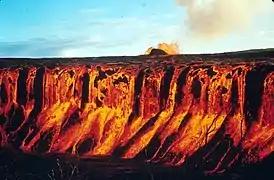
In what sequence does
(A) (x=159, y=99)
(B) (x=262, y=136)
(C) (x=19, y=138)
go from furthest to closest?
(C) (x=19, y=138)
(A) (x=159, y=99)
(B) (x=262, y=136)

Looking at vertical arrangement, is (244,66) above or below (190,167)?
above

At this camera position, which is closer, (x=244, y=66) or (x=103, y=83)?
(x=244, y=66)

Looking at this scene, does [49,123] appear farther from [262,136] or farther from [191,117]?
[262,136]

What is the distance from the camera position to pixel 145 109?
841 cm

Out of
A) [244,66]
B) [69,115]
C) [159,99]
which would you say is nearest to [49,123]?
[69,115]

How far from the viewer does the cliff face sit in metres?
7.84

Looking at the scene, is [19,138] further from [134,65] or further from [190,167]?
[190,167]

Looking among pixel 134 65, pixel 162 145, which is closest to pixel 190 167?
pixel 162 145

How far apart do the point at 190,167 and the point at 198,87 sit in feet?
3.47

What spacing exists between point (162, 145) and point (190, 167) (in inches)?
19.4

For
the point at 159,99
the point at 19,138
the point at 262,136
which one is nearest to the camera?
the point at 262,136

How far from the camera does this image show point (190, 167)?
795 centimetres

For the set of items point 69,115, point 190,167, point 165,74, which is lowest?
point 190,167

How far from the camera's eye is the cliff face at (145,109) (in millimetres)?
7836
